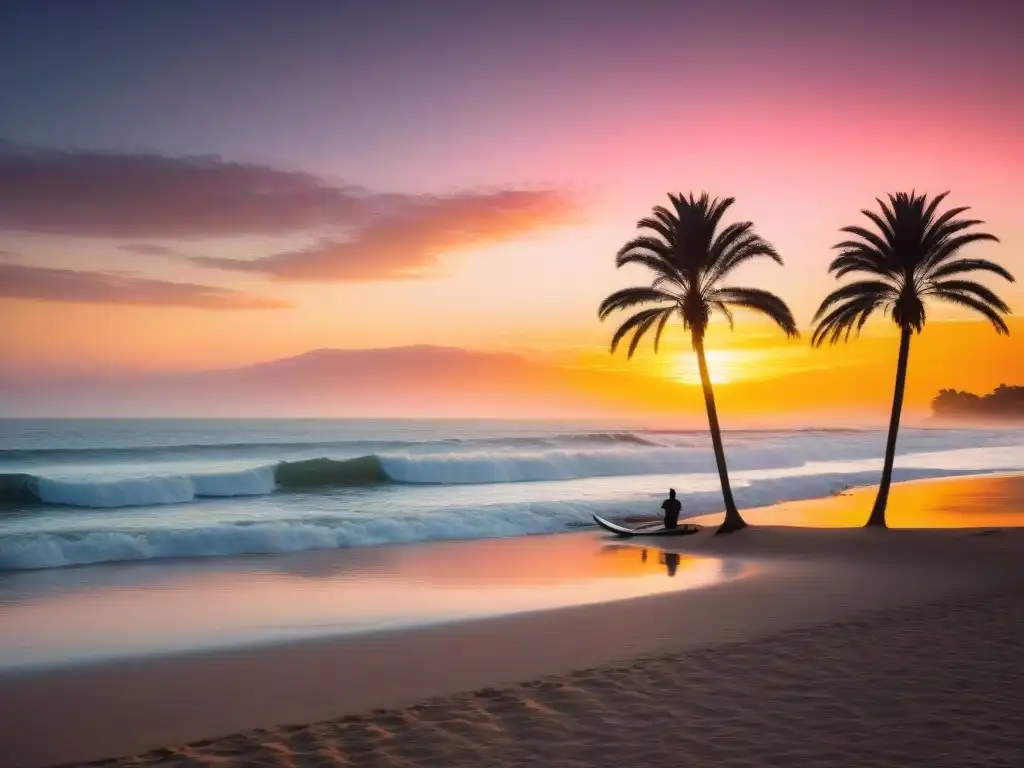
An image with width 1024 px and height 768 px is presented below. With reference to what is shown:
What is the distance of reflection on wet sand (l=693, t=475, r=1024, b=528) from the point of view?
89.8 feet

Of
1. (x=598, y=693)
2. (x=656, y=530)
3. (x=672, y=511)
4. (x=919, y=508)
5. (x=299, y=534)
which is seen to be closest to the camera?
(x=598, y=693)

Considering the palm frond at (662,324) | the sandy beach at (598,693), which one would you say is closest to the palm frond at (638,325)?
the palm frond at (662,324)

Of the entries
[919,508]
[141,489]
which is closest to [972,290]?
[919,508]

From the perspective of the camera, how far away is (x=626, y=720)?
25.5 feet

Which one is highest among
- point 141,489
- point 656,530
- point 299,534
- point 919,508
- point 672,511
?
point 672,511

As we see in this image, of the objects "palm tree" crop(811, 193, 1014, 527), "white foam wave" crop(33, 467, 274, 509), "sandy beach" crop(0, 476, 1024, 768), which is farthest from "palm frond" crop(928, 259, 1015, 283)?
"white foam wave" crop(33, 467, 274, 509)

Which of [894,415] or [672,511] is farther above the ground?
[894,415]

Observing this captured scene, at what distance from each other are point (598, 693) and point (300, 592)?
9003 millimetres

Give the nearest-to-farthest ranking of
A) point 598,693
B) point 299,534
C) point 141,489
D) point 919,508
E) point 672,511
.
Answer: point 598,693
point 299,534
point 672,511
point 919,508
point 141,489

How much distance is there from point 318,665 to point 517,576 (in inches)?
304

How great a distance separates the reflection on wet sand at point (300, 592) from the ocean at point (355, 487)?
2.25 metres

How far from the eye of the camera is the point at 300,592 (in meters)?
16.2

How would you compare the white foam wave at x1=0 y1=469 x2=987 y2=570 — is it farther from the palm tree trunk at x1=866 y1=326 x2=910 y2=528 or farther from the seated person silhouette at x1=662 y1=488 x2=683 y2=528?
the palm tree trunk at x1=866 y1=326 x2=910 y2=528

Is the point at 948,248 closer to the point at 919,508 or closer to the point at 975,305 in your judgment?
the point at 975,305
